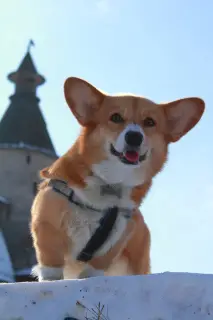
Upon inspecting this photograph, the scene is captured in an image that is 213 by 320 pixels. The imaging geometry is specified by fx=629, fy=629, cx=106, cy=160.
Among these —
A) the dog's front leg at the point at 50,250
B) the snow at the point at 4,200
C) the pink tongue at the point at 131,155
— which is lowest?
the dog's front leg at the point at 50,250

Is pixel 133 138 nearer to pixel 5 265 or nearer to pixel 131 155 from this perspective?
pixel 131 155

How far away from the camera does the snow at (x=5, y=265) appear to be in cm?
2799

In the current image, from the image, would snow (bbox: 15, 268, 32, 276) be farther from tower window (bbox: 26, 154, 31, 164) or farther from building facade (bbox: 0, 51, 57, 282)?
tower window (bbox: 26, 154, 31, 164)

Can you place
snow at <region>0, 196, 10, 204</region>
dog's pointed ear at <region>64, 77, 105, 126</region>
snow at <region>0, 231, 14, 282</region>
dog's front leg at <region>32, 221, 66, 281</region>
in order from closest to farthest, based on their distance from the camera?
dog's front leg at <region>32, 221, 66, 281</region>, dog's pointed ear at <region>64, 77, 105, 126</region>, snow at <region>0, 231, 14, 282</region>, snow at <region>0, 196, 10, 204</region>

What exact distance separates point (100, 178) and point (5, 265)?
85.1 ft

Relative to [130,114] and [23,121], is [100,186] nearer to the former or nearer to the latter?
[130,114]

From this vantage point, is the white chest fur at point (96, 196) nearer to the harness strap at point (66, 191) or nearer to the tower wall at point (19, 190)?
the harness strap at point (66, 191)

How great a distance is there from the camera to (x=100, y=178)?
365 cm

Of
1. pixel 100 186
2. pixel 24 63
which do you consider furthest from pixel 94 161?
pixel 24 63

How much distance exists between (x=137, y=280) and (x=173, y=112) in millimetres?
1418

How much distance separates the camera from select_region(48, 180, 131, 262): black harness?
3.61 m

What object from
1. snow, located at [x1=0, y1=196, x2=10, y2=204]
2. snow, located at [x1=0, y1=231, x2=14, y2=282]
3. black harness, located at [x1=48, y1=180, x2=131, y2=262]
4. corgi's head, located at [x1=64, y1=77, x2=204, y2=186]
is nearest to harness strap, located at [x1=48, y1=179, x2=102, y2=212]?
black harness, located at [x1=48, y1=180, x2=131, y2=262]

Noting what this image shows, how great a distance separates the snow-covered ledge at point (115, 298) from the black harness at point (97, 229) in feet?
3.02

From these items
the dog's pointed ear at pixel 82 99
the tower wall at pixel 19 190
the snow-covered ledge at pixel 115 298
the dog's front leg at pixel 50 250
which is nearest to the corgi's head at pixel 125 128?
the dog's pointed ear at pixel 82 99
